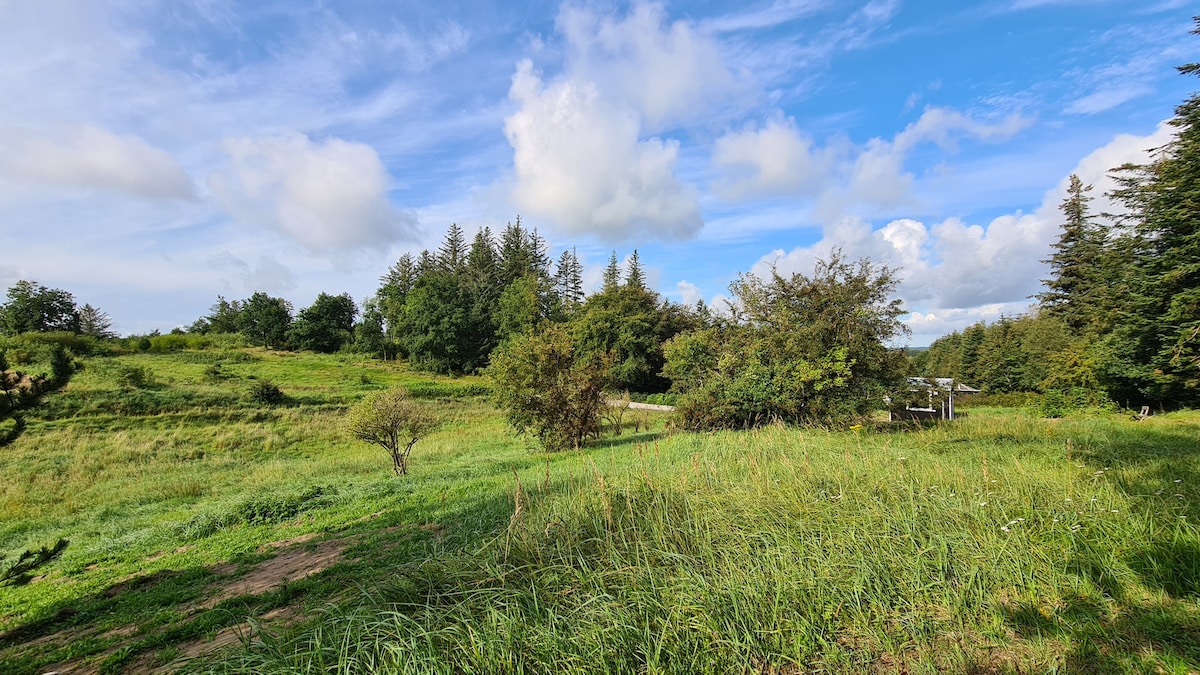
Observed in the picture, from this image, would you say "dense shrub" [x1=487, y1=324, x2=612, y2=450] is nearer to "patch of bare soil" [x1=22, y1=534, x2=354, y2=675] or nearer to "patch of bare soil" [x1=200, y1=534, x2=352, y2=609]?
"patch of bare soil" [x1=22, y1=534, x2=354, y2=675]

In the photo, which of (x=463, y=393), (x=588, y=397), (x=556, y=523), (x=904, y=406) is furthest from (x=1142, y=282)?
(x=463, y=393)

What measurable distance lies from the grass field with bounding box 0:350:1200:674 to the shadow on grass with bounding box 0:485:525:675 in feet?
0.12

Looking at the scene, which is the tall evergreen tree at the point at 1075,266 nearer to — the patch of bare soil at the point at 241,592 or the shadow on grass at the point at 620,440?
the shadow on grass at the point at 620,440

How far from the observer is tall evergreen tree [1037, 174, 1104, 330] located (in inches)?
1152

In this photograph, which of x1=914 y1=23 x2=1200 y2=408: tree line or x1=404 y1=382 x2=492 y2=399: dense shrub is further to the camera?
x1=404 y1=382 x2=492 y2=399: dense shrub

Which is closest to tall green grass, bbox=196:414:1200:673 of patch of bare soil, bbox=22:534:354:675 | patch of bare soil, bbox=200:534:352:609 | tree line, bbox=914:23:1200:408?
patch of bare soil, bbox=22:534:354:675

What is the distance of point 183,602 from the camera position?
480 centimetres

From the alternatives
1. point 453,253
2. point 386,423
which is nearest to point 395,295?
point 453,253

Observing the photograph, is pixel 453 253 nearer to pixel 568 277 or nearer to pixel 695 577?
pixel 568 277

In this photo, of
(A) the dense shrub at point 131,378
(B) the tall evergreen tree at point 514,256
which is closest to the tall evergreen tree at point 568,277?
(B) the tall evergreen tree at point 514,256

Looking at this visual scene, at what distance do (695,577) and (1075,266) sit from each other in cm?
4151

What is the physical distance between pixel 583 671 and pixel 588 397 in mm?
12646

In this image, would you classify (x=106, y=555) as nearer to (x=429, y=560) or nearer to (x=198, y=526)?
(x=198, y=526)

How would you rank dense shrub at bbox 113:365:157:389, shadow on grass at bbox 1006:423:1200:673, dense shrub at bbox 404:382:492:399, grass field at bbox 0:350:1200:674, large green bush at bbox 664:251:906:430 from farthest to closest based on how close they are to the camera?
1. dense shrub at bbox 404:382:492:399
2. dense shrub at bbox 113:365:157:389
3. large green bush at bbox 664:251:906:430
4. grass field at bbox 0:350:1200:674
5. shadow on grass at bbox 1006:423:1200:673
